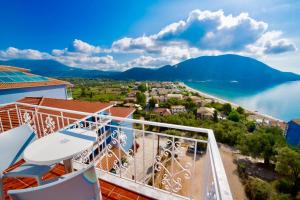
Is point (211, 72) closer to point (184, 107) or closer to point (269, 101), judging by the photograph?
point (269, 101)

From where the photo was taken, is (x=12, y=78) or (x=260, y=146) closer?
(x=12, y=78)

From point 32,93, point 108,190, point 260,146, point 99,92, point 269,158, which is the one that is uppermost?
point 32,93

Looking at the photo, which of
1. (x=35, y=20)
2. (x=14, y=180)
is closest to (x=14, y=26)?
(x=35, y=20)

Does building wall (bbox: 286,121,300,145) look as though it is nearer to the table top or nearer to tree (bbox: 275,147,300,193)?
tree (bbox: 275,147,300,193)

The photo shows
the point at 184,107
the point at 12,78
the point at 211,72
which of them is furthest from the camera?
the point at 211,72

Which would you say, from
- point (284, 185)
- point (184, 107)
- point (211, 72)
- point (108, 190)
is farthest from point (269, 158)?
point (211, 72)

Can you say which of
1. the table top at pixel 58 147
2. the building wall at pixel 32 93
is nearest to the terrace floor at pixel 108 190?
the table top at pixel 58 147
